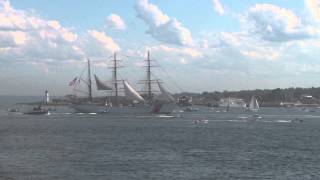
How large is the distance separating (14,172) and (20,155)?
1442 centimetres

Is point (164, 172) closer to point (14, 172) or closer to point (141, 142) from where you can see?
point (14, 172)

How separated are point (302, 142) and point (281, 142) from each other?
122 inches

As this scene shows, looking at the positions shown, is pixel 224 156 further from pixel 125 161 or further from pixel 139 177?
pixel 139 177

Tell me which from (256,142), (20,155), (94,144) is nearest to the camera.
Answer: (20,155)

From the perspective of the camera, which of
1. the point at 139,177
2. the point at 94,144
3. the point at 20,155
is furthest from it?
the point at 94,144

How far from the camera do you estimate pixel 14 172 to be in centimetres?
5075

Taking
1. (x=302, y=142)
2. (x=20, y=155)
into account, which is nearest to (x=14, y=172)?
(x=20, y=155)

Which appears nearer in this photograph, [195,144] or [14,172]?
[14,172]

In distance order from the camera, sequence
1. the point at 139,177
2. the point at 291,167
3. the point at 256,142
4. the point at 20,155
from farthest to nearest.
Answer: the point at 256,142, the point at 20,155, the point at 291,167, the point at 139,177

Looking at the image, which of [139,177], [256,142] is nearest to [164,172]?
[139,177]

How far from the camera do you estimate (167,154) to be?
68.3 metres

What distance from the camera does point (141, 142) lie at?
85938 mm

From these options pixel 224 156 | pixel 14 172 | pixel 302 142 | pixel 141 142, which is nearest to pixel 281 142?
pixel 302 142

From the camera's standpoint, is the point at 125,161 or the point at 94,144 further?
the point at 94,144
